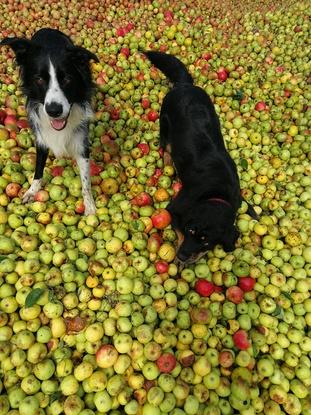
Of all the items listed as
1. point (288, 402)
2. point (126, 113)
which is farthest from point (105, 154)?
point (288, 402)

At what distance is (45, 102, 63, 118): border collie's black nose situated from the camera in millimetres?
3229

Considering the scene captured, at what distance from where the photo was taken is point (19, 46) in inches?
129

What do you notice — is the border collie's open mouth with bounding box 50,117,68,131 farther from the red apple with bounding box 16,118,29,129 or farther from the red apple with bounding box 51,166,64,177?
the red apple with bounding box 16,118,29,129

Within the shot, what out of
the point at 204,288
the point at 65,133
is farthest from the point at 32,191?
the point at 204,288

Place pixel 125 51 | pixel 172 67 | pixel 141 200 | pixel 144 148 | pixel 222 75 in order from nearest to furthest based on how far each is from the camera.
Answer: pixel 141 200
pixel 144 148
pixel 172 67
pixel 222 75
pixel 125 51

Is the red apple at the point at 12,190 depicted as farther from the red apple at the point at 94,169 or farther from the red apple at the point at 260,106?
the red apple at the point at 260,106

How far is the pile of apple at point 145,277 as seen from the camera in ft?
10.2

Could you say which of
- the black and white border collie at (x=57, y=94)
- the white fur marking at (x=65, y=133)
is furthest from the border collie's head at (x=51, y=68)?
the white fur marking at (x=65, y=133)

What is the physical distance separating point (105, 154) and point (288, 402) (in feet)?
13.0

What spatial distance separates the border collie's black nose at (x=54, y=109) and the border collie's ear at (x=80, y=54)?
1.87 feet

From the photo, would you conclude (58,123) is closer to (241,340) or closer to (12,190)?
(12,190)

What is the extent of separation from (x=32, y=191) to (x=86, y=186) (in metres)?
0.75

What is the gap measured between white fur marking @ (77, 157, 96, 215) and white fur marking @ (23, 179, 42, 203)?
62 cm

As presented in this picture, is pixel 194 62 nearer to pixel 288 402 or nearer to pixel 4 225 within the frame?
pixel 4 225
